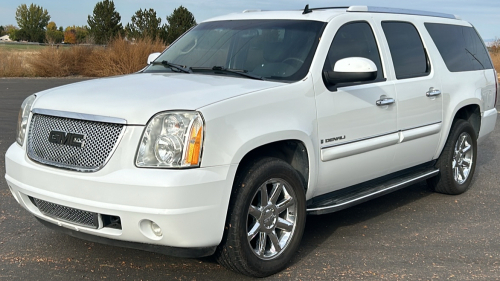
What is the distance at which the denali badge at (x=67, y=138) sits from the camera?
3777mm

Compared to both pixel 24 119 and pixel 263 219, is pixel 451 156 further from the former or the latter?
pixel 24 119

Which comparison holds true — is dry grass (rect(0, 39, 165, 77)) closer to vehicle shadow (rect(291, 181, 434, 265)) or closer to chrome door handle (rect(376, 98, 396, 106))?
vehicle shadow (rect(291, 181, 434, 265))

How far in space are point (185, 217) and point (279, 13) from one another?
98.5 inches

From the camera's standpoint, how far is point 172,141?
11.9 ft

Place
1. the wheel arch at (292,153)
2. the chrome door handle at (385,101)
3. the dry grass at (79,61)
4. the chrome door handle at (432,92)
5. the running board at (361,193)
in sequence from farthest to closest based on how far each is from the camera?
1. the dry grass at (79,61)
2. the chrome door handle at (432,92)
3. the chrome door handle at (385,101)
4. the running board at (361,193)
5. the wheel arch at (292,153)

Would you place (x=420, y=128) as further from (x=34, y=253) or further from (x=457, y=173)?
(x=34, y=253)

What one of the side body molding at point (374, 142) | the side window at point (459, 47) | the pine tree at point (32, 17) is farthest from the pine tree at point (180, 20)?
the pine tree at point (32, 17)

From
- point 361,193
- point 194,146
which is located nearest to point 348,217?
point 361,193

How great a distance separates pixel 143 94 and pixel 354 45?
6.66 ft

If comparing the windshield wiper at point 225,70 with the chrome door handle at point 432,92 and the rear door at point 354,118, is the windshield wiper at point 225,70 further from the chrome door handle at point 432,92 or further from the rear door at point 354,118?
the chrome door handle at point 432,92

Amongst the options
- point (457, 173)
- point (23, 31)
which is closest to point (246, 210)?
point (457, 173)

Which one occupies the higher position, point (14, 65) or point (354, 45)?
point (354, 45)

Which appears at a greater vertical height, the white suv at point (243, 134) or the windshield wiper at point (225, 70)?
the windshield wiper at point (225, 70)

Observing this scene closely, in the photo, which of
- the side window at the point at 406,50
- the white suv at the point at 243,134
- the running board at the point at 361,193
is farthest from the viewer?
the side window at the point at 406,50
